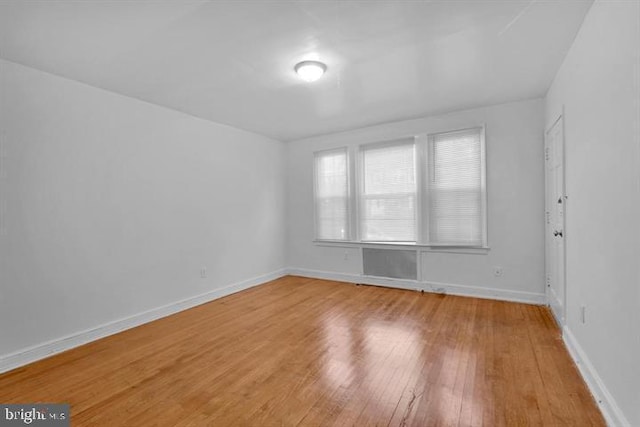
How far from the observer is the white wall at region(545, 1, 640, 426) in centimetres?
146

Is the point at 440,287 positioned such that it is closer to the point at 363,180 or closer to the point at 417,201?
the point at 417,201

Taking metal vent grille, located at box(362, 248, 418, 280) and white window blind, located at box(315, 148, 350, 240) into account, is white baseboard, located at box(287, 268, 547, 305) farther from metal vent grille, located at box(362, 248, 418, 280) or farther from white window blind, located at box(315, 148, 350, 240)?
white window blind, located at box(315, 148, 350, 240)

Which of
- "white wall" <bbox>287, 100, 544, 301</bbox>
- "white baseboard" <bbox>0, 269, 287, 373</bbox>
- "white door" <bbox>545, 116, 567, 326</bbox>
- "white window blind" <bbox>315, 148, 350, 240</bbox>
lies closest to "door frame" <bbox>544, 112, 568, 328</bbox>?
"white door" <bbox>545, 116, 567, 326</bbox>

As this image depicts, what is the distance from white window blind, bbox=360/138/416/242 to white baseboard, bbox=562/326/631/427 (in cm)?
238

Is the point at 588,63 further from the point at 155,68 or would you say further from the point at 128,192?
the point at 128,192

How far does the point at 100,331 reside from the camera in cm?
Result: 307

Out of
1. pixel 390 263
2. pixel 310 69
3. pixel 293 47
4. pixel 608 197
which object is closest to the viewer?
pixel 608 197

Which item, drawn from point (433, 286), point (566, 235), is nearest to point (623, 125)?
point (566, 235)

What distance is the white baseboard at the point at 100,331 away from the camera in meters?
2.51

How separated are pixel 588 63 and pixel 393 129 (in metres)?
2.72

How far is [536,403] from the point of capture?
1.89m

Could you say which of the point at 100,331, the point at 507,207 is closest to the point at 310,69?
the point at 507,207

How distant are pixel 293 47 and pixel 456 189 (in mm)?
3011

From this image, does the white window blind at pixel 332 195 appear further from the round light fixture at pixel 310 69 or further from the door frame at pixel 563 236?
the door frame at pixel 563 236
